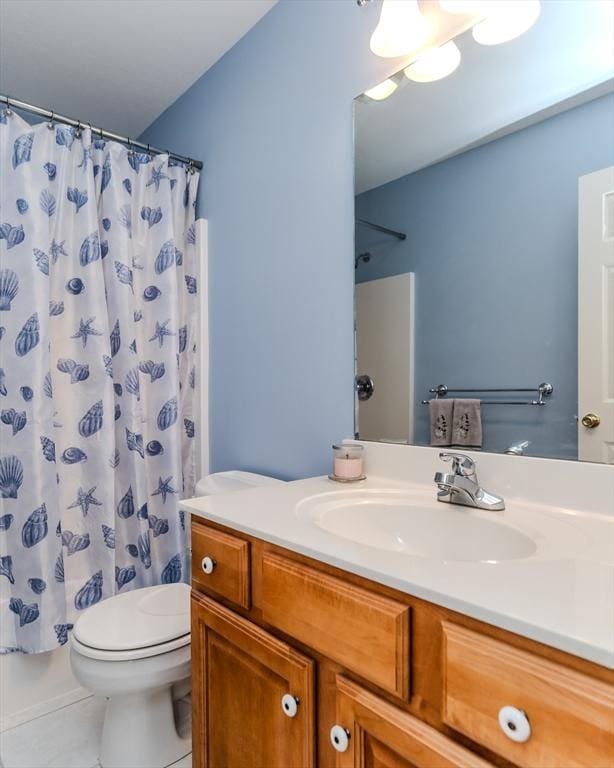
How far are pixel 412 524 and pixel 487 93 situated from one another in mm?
1061

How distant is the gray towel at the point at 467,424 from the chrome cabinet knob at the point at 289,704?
676 millimetres

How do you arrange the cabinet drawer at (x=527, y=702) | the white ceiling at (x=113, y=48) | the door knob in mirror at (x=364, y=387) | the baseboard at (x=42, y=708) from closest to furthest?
the cabinet drawer at (x=527, y=702) → the door knob in mirror at (x=364, y=387) → the baseboard at (x=42, y=708) → the white ceiling at (x=113, y=48)

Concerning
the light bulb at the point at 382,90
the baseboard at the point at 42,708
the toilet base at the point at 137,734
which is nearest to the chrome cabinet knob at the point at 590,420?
the light bulb at the point at 382,90

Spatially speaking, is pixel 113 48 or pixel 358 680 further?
pixel 113 48

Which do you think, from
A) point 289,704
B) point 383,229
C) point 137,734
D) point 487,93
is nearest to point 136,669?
point 137,734

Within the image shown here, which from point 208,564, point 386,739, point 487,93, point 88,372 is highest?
point 487,93

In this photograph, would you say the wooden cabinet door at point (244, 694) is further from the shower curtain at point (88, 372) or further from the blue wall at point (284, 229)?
the shower curtain at point (88, 372)

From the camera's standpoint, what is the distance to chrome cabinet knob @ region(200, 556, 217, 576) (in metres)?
1.05

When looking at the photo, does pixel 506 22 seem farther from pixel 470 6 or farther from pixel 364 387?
pixel 364 387

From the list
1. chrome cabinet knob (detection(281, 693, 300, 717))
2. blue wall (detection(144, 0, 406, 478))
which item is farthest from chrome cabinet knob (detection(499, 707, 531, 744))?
blue wall (detection(144, 0, 406, 478))

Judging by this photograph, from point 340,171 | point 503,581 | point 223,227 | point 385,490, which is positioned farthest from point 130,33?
point 503,581

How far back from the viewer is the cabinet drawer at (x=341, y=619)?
0.69 meters

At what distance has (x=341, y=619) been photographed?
768 mm

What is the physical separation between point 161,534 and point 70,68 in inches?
80.0
